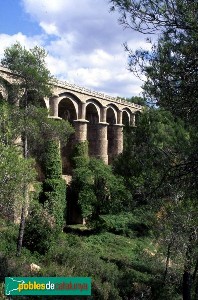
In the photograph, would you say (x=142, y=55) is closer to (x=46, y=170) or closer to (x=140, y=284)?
(x=140, y=284)

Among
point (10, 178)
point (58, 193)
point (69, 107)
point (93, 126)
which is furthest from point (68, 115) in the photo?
point (10, 178)

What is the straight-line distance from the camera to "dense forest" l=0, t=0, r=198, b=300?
808cm

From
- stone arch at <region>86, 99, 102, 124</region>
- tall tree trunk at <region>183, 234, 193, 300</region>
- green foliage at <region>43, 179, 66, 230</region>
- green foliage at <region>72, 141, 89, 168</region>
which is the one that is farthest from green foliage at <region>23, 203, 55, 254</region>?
stone arch at <region>86, 99, 102, 124</region>

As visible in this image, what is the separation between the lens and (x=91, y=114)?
130 feet

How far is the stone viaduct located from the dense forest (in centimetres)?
298

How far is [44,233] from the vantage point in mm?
18953

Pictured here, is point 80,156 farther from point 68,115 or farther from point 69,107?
point 69,107

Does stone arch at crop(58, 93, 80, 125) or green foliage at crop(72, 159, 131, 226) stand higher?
stone arch at crop(58, 93, 80, 125)

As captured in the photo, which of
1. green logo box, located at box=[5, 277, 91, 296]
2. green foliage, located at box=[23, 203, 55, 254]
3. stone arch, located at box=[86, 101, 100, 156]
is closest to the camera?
green logo box, located at box=[5, 277, 91, 296]

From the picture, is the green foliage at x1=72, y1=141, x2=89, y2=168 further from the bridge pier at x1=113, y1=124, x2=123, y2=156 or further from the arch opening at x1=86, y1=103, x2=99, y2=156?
the bridge pier at x1=113, y1=124, x2=123, y2=156

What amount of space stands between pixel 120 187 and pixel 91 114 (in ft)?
43.8

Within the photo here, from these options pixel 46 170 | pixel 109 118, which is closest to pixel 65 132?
pixel 46 170

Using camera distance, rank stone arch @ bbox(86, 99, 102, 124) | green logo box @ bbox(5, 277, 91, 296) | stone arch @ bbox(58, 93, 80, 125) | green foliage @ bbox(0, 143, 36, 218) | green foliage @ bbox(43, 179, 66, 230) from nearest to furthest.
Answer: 1. green logo box @ bbox(5, 277, 91, 296)
2. green foliage @ bbox(0, 143, 36, 218)
3. green foliage @ bbox(43, 179, 66, 230)
4. stone arch @ bbox(58, 93, 80, 125)
5. stone arch @ bbox(86, 99, 102, 124)

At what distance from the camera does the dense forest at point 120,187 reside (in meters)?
8.08
